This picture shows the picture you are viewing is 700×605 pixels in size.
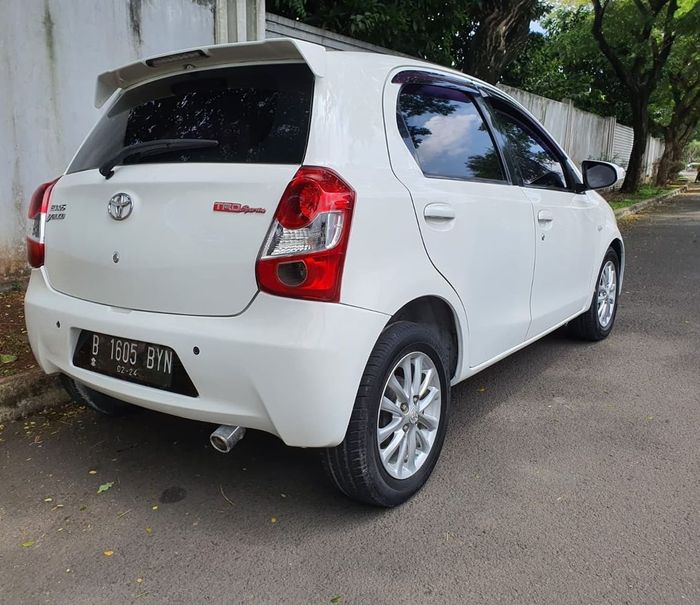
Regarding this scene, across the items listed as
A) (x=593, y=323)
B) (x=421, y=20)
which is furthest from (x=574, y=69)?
(x=593, y=323)

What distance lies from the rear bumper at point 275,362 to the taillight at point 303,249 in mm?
54

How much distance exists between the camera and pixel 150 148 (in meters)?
2.44

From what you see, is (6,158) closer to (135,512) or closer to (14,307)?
(14,307)

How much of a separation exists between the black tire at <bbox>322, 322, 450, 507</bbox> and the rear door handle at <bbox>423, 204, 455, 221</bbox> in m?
0.44

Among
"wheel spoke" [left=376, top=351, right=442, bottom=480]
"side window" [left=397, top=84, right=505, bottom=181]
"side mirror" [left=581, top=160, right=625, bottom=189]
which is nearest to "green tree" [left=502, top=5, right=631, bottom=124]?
"side mirror" [left=581, top=160, right=625, bottom=189]

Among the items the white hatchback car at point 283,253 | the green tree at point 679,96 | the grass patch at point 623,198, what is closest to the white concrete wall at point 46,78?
the white hatchback car at point 283,253

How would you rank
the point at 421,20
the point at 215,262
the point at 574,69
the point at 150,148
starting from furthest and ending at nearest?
the point at 574,69 → the point at 421,20 → the point at 150,148 → the point at 215,262

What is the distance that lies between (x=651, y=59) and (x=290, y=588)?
67.9ft

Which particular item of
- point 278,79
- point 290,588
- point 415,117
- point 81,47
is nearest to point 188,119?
point 278,79

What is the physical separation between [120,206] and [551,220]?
2.33m

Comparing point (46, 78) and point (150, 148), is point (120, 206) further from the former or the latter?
point (46, 78)

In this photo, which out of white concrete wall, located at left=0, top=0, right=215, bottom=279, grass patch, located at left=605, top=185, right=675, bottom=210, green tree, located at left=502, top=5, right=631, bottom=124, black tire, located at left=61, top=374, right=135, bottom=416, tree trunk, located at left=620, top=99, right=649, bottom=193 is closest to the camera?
black tire, located at left=61, top=374, right=135, bottom=416

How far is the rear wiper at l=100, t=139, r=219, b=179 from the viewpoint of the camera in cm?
237

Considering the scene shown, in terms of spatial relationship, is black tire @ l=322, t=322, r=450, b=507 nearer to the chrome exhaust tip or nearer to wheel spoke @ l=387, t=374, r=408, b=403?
wheel spoke @ l=387, t=374, r=408, b=403
